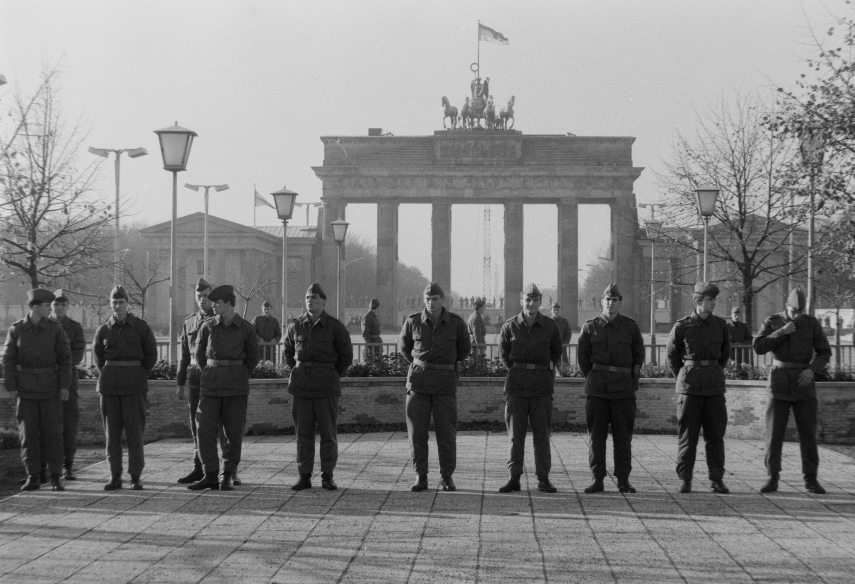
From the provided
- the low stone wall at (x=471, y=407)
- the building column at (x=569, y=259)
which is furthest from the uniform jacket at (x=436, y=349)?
the building column at (x=569, y=259)

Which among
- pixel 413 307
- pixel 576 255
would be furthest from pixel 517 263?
pixel 413 307

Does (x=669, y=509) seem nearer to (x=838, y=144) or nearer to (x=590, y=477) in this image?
(x=590, y=477)

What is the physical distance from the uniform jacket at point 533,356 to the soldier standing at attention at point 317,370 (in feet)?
5.75

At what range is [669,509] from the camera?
9641mm

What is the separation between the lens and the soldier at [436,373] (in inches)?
437

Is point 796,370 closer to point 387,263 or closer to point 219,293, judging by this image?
point 219,293

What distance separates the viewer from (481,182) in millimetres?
73125

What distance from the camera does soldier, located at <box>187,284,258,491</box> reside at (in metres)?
10.9

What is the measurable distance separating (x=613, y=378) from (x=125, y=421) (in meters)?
5.11

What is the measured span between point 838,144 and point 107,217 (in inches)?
662

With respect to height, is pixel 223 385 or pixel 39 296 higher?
pixel 39 296

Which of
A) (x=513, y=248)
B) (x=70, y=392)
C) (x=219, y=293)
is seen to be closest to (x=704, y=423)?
(x=219, y=293)

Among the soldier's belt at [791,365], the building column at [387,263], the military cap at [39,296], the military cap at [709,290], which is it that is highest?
the building column at [387,263]

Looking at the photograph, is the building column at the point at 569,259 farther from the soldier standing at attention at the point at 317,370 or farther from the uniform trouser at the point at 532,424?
the soldier standing at attention at the point at 317,370
